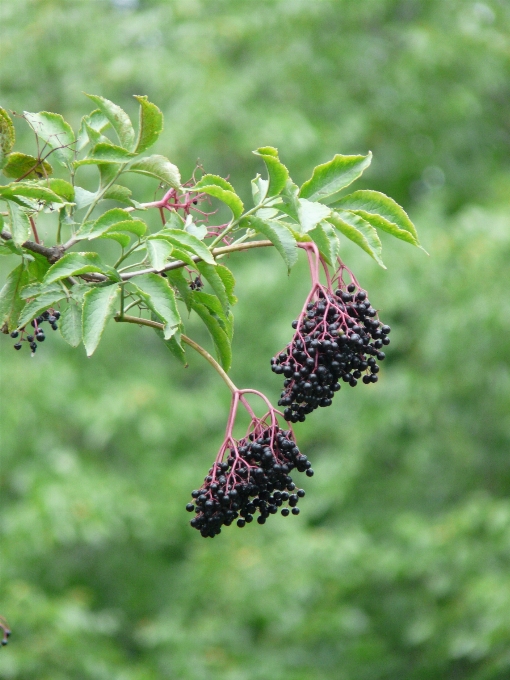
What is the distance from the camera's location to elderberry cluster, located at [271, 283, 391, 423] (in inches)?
80.0

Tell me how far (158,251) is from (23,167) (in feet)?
1.61

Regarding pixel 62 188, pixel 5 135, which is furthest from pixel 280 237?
pixel 5 135

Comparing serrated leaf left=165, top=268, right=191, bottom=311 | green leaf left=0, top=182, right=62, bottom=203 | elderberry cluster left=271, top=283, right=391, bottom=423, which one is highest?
green leaf left=0, top=182, right=62, bottom=203

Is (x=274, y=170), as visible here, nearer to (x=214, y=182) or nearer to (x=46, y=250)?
(x=214, y=182)

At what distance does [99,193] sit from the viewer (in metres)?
2.20

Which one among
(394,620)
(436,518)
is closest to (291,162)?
(436,518)

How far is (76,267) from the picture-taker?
1975mm

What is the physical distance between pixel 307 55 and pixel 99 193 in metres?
8.65

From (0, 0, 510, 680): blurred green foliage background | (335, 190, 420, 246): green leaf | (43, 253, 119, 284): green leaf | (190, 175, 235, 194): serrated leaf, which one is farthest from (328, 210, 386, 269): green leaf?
(0, 0, 510, 680): blurred green foliage background

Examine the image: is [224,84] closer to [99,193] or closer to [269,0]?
[269,0]

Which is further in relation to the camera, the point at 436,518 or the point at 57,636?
the point at 436,518

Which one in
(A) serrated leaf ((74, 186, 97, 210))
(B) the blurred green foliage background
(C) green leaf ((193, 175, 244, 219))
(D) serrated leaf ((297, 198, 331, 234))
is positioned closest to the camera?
(D) serrated leaf ((297, 198, 331, 234))

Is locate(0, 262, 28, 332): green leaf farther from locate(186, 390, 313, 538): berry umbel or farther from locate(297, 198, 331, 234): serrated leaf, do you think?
locate(297, 198, 331, 234): serrated leaf

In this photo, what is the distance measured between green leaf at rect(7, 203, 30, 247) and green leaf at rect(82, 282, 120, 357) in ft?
0.57
